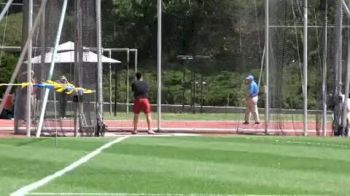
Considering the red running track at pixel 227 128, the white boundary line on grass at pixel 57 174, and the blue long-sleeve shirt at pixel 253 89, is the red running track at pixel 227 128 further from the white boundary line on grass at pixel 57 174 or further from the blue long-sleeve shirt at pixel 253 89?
the white boundary line on grass at pixel 57 174

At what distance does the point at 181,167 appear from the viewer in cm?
1298

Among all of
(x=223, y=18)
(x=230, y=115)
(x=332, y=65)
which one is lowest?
(x=230, y=115)

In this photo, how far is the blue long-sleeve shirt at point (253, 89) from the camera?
27.8 metres

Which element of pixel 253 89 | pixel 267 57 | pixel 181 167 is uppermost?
pixel 267 57

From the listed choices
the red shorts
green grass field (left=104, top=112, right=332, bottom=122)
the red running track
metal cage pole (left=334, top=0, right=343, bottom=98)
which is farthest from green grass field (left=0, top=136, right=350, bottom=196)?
green grass field (left=104, top=112, right=332, bottom=122)

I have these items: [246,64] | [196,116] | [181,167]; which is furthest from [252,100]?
[181,167]

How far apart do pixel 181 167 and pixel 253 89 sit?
1567 centimetres

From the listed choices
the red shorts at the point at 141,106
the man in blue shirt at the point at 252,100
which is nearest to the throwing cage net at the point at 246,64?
the man in blue shirt at the point at 252,100

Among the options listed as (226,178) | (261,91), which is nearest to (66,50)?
(261,91)

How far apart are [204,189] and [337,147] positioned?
8.20 meters

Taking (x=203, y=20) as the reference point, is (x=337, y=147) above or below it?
below

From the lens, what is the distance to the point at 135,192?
32.6 feet

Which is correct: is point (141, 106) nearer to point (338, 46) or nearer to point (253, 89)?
point (253, 89)

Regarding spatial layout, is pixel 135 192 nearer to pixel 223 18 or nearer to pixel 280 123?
pixel 280 123
